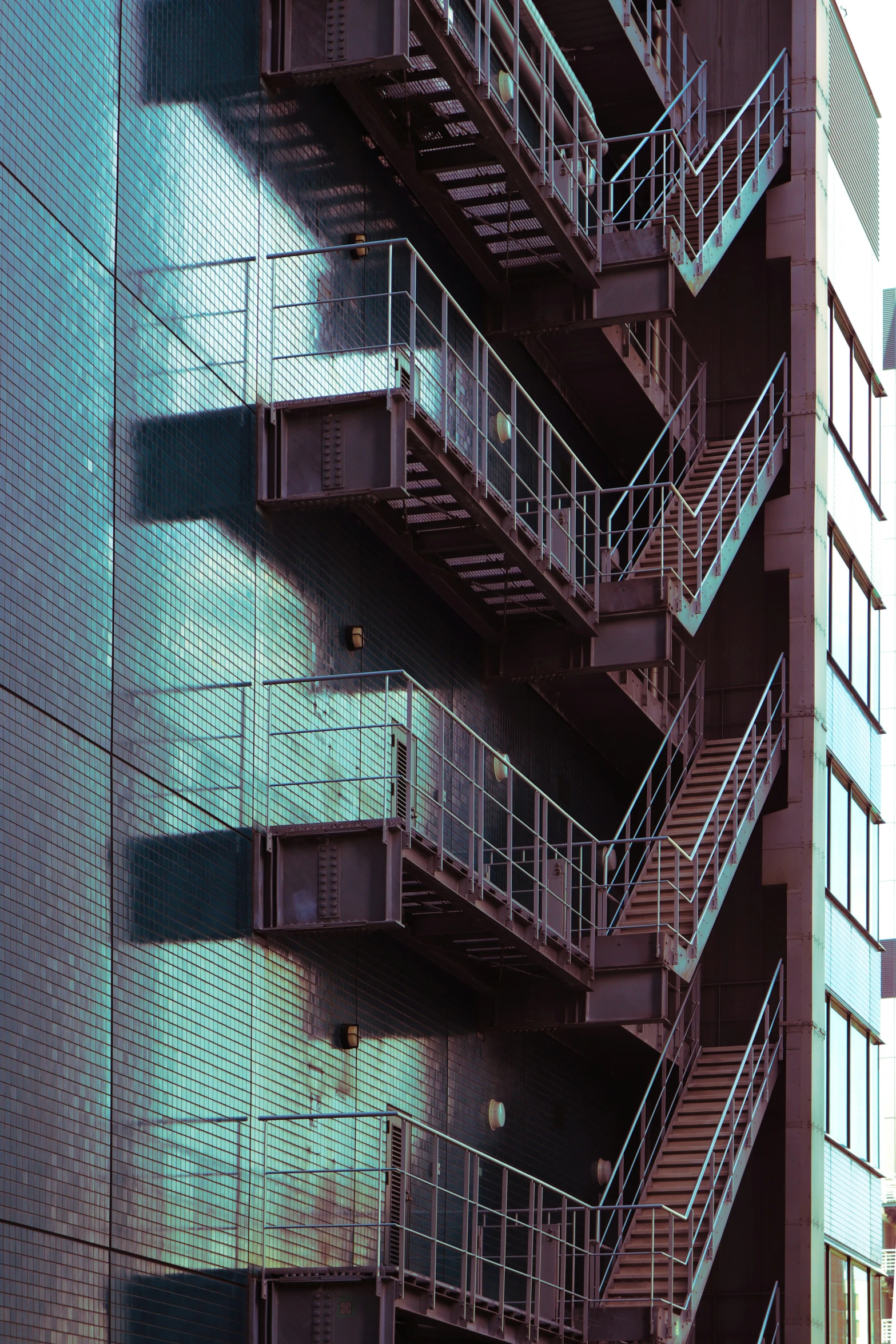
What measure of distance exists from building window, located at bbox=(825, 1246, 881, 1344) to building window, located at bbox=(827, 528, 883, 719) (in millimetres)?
8986

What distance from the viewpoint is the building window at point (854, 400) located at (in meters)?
34.4

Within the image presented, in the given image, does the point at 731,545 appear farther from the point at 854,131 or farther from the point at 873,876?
the point at 854,131

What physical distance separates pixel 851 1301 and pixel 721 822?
8333mm

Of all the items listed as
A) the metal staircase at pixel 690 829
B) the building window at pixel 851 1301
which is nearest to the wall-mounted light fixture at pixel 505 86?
the metal staircase at pixel 690 829

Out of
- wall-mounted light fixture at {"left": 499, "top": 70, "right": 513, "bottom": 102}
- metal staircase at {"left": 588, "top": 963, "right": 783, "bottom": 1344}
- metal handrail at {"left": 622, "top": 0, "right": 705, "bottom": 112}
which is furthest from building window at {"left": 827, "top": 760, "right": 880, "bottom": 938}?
wall-mounted light fixture at {"left": 499, "top": 70, "right": 513, "bottom": 102}

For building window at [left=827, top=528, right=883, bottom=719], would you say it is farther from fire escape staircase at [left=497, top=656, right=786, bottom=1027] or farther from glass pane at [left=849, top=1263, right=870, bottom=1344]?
glass pane at [left=849, top=1263, right=870, bottom=1344]

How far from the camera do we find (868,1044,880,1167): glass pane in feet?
112

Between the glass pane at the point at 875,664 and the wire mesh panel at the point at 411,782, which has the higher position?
the glass pane at the point at 875,664

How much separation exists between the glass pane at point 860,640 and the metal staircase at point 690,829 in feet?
11.7

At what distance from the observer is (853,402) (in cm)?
3572

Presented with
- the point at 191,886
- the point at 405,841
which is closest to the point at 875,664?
the point at 405,841

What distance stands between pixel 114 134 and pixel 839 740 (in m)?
19.9

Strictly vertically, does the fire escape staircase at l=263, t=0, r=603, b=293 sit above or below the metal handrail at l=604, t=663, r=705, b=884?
above

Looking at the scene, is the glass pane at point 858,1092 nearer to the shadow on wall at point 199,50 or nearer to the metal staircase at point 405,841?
the metal staircase at point 405,841
